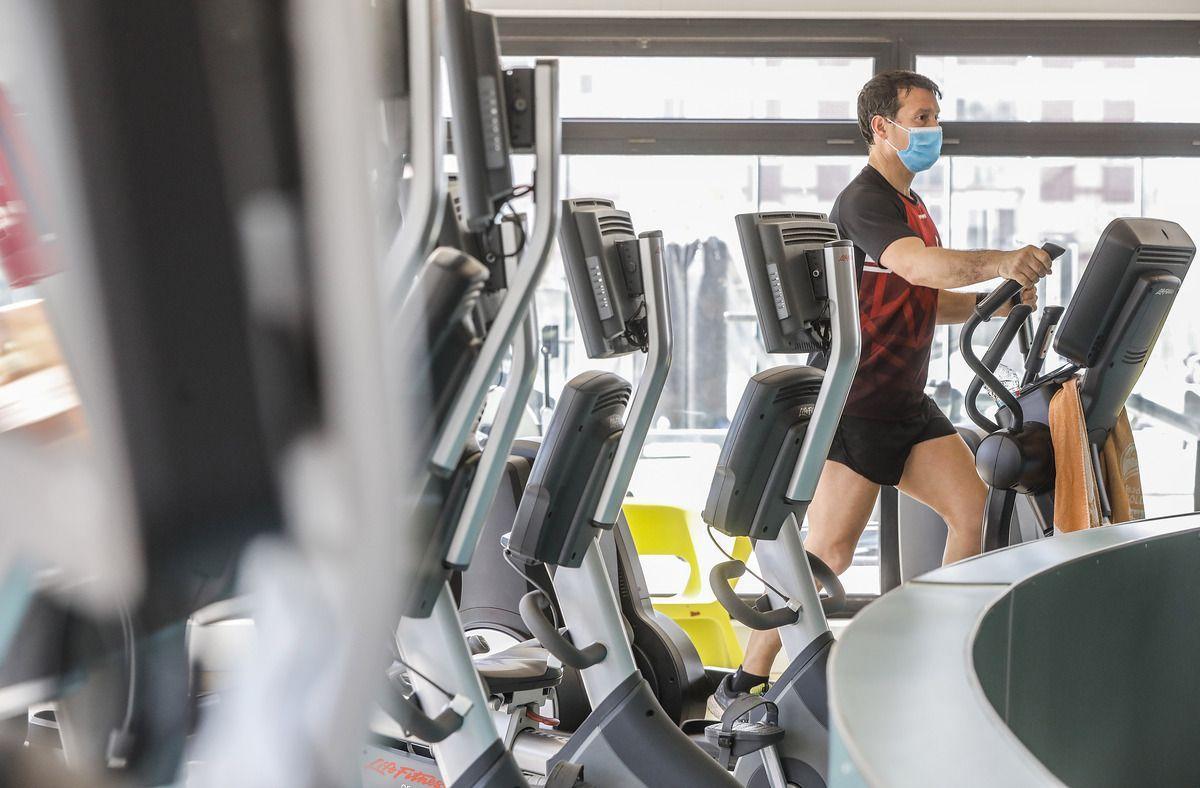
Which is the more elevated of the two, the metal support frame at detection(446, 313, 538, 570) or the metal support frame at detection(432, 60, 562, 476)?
the metal support frame at detection(432, 60, 562, 476)

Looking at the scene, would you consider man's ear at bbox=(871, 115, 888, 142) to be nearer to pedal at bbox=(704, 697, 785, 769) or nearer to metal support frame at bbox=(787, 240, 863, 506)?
metal support frame at bbox=(787, 240, 863, 506)

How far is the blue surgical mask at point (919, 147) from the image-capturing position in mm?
2877

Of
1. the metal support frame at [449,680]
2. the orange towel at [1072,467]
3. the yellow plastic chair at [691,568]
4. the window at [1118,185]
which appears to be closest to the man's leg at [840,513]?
the orange towel at [1072,467]

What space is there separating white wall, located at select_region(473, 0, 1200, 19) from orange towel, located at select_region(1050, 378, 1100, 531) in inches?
82.5

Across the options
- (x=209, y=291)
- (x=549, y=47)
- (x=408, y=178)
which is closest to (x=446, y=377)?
(x=408, y=178)

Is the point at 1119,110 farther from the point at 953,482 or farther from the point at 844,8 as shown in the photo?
the point at 953,482

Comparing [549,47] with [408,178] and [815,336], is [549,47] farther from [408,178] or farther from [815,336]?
[408,178]

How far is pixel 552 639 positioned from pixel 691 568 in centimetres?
167

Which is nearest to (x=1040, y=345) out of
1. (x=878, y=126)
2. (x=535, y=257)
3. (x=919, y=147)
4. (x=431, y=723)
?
(x=919, y=147)

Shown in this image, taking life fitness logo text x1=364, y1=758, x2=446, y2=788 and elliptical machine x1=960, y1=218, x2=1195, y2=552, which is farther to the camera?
elliptical machine x1=960, y1=218, x2=1195, y2=552

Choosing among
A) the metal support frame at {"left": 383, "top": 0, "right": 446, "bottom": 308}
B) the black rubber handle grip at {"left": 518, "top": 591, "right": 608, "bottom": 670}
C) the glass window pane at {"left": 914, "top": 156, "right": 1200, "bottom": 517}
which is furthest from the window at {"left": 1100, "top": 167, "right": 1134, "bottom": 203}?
the metal support frame at {"left": 383, "top": 0, "right": 446, "bottom": 308}

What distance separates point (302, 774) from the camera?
0.35 metres

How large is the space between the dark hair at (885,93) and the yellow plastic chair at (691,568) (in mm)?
1341

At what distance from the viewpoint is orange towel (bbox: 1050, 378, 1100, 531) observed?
2.71m
